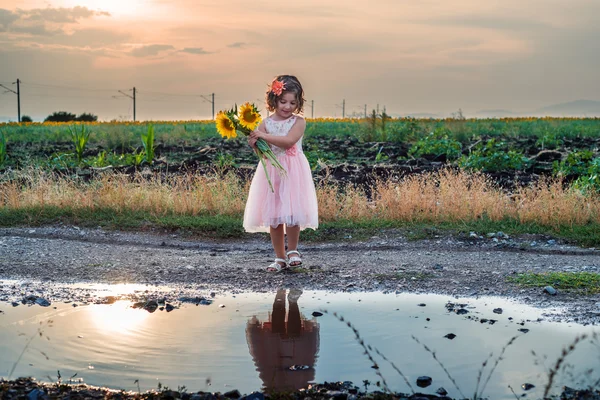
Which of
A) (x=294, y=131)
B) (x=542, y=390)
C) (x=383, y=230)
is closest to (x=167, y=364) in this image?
(x=542, y=390)

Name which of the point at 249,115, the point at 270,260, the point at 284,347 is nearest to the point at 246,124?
the point at 249,115

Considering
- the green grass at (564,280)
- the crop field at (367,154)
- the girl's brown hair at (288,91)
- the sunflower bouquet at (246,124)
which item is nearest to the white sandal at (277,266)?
the sunflower bouquet at (246,124)

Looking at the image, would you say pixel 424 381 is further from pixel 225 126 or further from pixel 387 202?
pixel 387 202

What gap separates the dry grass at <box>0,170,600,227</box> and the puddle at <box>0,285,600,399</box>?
4.70m

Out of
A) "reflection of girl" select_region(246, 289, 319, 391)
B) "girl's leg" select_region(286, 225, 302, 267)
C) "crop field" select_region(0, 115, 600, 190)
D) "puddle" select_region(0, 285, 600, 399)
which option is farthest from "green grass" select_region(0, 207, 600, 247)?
"reflection of girl" select_region(246, 289, 319, 391)

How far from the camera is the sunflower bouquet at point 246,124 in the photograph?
682 centimetres

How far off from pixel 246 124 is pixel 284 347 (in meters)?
2.83

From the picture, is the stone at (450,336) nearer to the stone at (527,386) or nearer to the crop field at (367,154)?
the stone at (527,386)

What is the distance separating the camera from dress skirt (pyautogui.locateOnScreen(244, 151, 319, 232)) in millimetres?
6949

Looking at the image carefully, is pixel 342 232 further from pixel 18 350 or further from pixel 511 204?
pixel 18 350

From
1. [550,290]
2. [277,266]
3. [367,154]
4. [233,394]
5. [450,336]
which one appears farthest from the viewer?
[367,154]

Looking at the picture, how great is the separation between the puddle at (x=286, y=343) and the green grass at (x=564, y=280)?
2.59ft

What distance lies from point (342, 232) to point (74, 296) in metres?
4.68

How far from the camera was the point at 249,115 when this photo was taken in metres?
6.89
